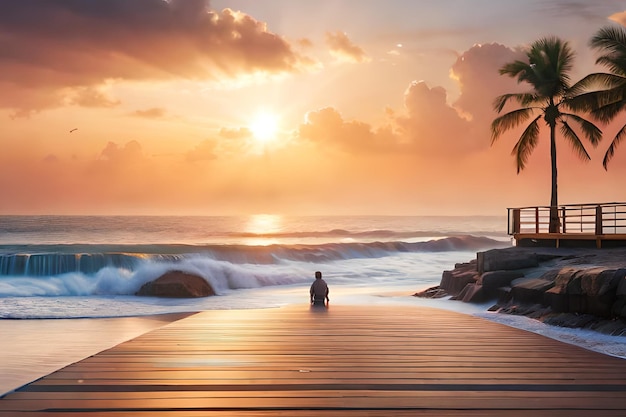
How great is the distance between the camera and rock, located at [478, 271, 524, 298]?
16.5 m

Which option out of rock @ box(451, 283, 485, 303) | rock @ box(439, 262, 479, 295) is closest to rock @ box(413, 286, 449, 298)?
rock @ box(439, 262, 479, 295)

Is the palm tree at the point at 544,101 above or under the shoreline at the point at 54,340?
above

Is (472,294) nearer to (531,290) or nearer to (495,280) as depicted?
(495,280)

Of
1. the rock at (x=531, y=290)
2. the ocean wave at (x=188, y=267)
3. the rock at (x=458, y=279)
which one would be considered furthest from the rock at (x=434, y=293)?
the ocean wave at (x=188, y=267)

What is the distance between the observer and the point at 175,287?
72.6ft

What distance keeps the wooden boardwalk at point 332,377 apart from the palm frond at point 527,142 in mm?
21892

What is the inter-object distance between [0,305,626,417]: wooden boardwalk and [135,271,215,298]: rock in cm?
1268

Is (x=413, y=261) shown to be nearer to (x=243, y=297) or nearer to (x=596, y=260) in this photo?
(x=243, y=297)

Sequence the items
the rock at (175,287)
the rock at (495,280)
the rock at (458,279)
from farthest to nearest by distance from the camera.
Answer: the rock at (175,287) < the rock at (458,279) < the rock at (495,280)

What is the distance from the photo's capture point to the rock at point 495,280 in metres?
16.5

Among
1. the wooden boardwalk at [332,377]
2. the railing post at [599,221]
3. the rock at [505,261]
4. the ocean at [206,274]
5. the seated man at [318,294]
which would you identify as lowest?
the ocean at [206,274]

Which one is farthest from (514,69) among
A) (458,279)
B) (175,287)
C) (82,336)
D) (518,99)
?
(82,336)

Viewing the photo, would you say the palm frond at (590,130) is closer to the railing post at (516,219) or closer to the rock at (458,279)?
the railing post at (516,219)

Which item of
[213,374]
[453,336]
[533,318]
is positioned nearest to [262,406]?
[213,374]
